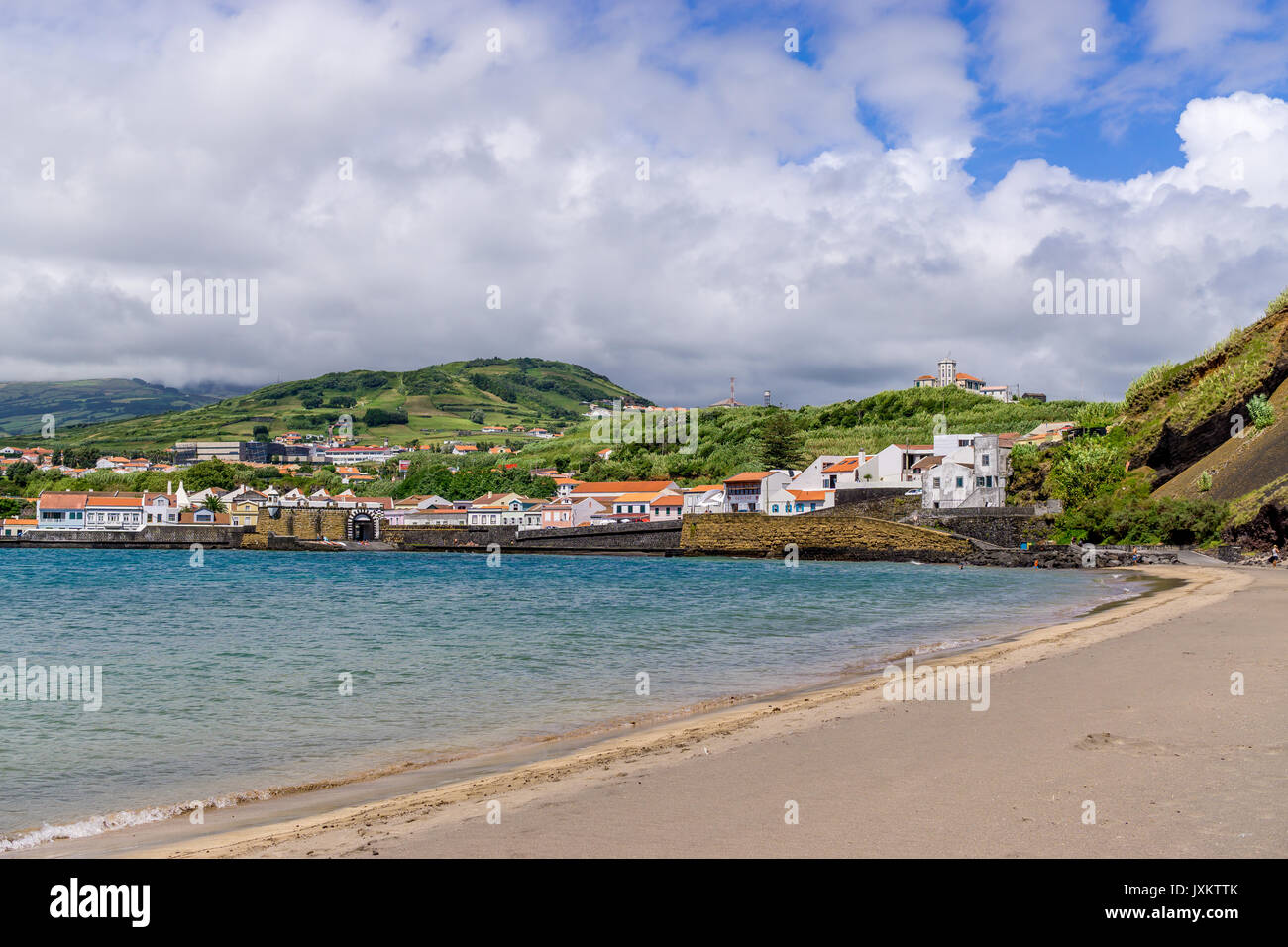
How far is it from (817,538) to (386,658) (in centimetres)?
5037

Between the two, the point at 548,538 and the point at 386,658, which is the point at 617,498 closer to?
the point at 548,538

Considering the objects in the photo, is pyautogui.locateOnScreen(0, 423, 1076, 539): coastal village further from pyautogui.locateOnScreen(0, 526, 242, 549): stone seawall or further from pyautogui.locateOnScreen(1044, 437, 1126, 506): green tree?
pyautogui.locateOnScreen(1044, 437, 1126, 506): green tree

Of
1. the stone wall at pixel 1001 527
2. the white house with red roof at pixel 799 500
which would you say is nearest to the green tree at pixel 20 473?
the white house with red roof at pixel 799 500

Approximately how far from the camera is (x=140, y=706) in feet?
41.1

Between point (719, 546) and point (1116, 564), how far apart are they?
3262 cm

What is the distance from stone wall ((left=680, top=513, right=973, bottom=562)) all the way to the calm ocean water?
694 inches

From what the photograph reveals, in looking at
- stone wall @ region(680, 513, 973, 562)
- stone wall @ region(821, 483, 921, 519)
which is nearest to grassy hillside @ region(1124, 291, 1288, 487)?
Result: stone wall @ region(680, 513, 973, 562)

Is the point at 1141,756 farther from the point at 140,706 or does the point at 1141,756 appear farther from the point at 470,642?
the point at 470,642

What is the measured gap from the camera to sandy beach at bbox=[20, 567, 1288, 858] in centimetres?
545

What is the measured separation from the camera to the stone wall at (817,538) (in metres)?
58.4

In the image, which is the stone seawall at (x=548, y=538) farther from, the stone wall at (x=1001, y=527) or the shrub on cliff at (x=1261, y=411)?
the shrub on cliff at (x=1261, y=411)

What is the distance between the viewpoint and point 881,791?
21.8ft

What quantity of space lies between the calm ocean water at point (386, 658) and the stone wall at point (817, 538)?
57.9 feet
